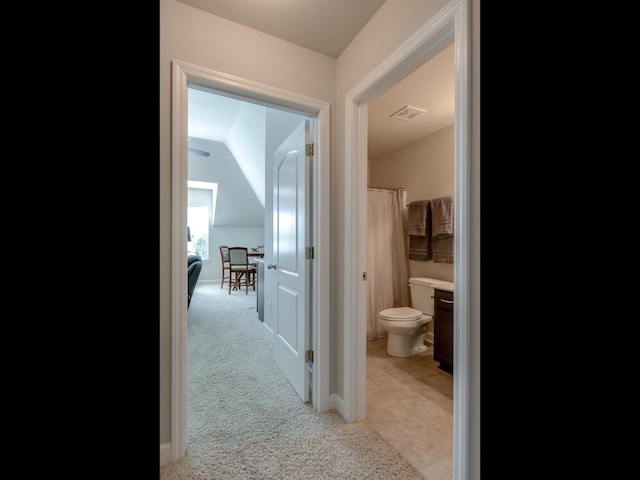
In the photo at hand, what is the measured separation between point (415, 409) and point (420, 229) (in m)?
1.80

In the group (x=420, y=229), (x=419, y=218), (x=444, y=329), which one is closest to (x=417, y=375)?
(x=444, y=329)

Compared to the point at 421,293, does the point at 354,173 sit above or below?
above

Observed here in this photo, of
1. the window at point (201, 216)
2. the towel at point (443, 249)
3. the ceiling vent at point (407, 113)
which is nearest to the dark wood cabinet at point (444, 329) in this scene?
the towel at point (443, 249)

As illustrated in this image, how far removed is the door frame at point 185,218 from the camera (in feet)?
4.64

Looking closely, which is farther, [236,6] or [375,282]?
[375,282]

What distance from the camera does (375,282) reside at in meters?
3.23

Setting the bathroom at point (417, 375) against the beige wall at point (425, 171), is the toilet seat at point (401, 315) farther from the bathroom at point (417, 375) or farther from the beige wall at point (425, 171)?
the beige wall at point (425, 171)

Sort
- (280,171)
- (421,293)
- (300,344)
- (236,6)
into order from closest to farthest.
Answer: (236,6) → (300,344) → (280,171) → (421,293)
